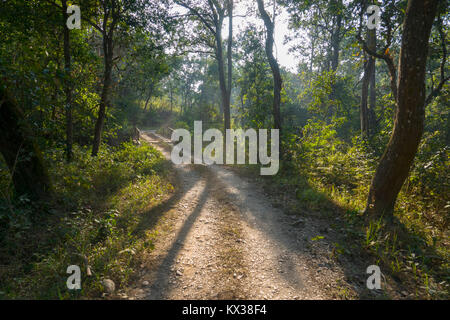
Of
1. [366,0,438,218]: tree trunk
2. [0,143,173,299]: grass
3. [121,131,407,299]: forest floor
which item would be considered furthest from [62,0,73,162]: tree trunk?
[366,0,438,218]: tree trunk

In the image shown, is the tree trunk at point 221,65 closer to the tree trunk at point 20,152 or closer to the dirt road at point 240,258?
the dirt road at point 240,258

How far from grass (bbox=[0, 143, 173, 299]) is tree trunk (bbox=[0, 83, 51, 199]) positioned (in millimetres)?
398

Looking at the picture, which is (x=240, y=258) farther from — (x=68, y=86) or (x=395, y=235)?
(x=68, y=86)

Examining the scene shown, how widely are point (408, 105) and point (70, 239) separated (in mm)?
7572

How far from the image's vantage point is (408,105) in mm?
4543

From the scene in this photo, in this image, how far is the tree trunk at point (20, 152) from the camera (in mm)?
4516

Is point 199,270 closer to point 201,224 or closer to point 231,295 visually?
point 231,295

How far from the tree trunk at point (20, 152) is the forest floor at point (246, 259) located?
3.08 m

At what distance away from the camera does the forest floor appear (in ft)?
11.5

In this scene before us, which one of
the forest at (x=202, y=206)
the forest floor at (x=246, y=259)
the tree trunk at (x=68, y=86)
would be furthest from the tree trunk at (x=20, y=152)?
the forest floor at (x=246, y=259)

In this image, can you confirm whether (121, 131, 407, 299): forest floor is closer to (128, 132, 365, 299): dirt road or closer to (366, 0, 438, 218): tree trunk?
(128, 132, 365, 299): dirt road
